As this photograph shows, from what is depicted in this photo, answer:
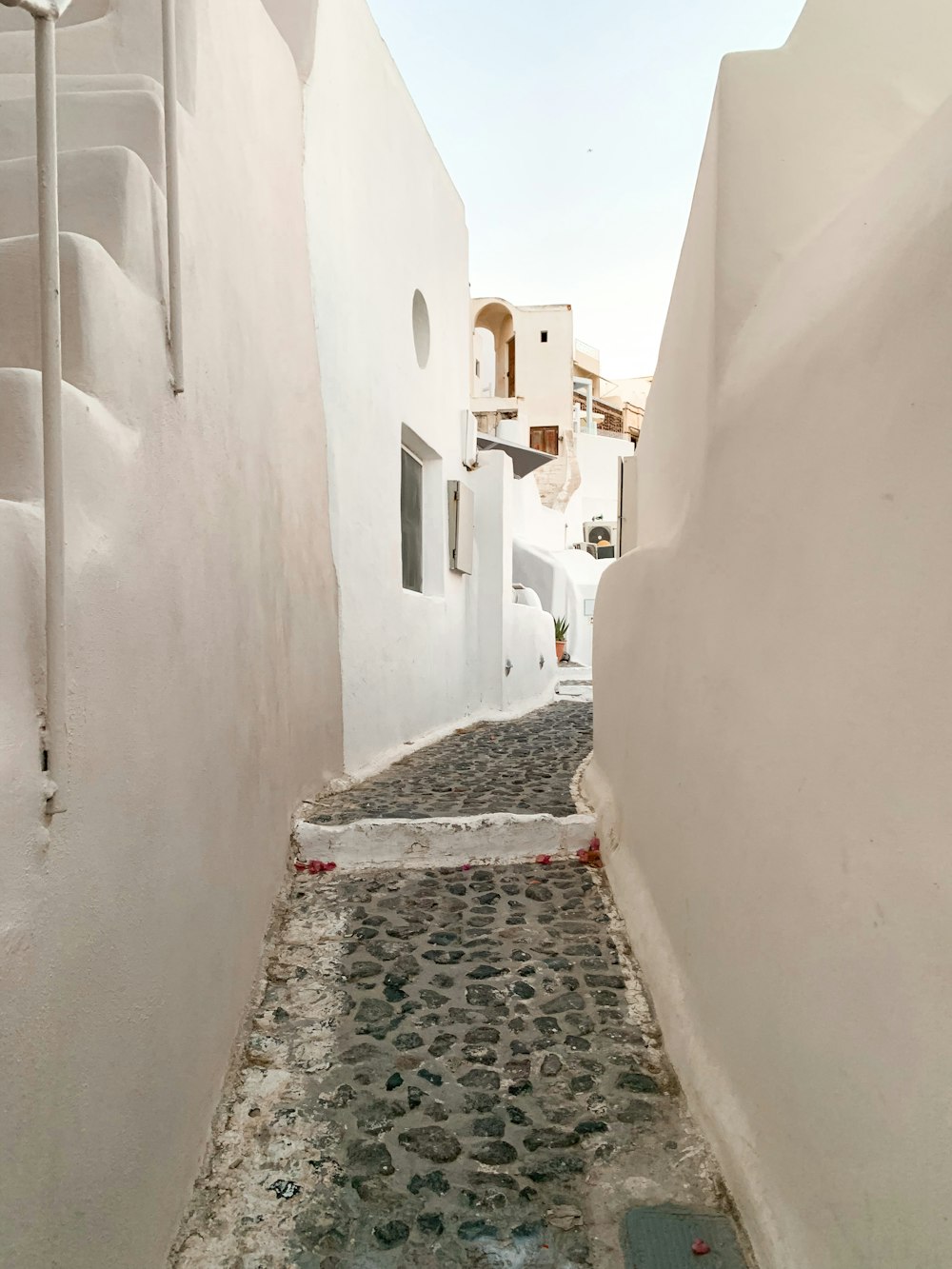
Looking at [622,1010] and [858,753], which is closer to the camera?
[858,753]

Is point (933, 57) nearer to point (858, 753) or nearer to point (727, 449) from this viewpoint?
point (727, 449)

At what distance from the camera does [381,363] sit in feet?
20.1

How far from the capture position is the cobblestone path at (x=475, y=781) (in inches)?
171

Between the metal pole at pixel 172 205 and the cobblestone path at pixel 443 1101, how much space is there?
1.97 meters

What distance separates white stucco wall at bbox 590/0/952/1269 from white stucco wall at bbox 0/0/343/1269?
1276 mm

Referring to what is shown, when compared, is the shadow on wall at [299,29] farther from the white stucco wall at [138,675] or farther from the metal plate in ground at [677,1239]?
the metal plate in ground at [677,1239]

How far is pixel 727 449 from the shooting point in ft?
8.04

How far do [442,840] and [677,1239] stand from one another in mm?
2178

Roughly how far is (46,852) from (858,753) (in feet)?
4.41

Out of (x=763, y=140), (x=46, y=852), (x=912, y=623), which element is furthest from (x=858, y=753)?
(x=763, y=140)

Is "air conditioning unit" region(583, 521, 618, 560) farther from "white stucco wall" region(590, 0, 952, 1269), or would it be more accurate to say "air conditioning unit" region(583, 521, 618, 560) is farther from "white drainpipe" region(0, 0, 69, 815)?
"white drainpipe" region(0, 0, 69, 815)

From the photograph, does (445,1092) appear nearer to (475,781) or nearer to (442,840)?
(442,840)

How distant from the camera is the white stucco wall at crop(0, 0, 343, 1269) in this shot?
1.33m

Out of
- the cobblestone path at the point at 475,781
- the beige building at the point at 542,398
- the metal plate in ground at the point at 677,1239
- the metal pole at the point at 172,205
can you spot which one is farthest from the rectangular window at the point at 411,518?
the beige building at the point at 542,398
